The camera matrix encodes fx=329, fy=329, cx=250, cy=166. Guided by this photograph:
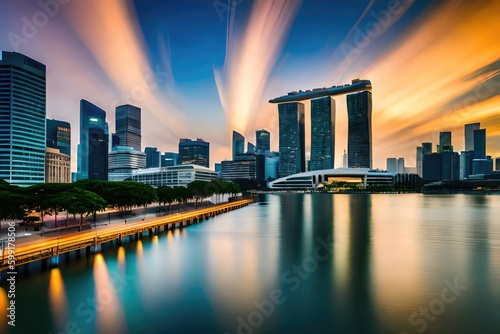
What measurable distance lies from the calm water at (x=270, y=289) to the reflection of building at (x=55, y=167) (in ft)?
533

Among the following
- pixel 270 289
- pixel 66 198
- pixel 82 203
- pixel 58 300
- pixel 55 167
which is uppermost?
pixel 55 167

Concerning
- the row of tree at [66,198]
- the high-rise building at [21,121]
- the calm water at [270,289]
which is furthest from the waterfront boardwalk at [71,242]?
the high-rise building at [21,121]

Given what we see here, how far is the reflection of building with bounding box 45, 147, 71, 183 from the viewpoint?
18100 centimetres

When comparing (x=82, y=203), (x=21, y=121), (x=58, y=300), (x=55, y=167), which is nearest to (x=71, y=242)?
(x=82, y=203)

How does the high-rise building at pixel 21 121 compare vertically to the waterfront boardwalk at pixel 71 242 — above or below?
above

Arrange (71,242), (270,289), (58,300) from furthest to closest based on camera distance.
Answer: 1. (71,242)
2. (270,289)
3. (58,300)

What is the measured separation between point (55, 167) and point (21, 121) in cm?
3626

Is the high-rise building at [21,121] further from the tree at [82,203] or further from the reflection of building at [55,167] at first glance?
the tree at [82,203]

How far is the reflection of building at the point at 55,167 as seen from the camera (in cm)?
18100

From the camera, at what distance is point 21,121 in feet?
516

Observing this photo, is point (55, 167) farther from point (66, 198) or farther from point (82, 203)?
point (66, 198)

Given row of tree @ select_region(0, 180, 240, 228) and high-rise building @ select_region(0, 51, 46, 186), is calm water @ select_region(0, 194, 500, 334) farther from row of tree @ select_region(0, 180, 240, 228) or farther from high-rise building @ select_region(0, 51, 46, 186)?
high-rise building @ select_region(0, 51, 46, 186)

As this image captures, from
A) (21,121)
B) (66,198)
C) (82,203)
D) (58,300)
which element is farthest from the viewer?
(21,121)

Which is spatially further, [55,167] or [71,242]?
[55,167]
